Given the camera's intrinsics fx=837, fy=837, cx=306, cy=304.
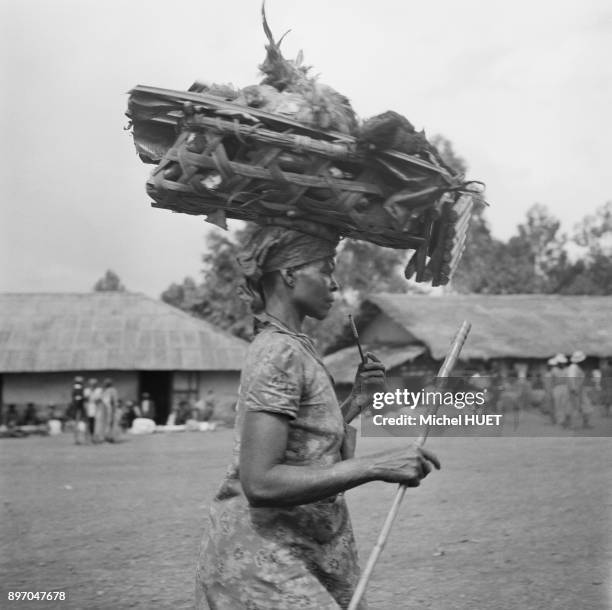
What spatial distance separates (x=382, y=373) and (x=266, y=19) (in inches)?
44.1

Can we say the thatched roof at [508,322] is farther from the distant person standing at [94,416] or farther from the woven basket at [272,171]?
the woven basket at [272,171]

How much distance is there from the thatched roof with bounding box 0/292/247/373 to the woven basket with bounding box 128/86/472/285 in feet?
→ 75.7

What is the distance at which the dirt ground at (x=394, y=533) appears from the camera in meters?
5.38

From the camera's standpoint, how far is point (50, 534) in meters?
7.34

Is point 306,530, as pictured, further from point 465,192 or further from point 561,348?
point 561,348

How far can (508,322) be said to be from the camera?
27547 mm

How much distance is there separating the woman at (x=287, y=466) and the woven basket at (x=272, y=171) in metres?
0.12

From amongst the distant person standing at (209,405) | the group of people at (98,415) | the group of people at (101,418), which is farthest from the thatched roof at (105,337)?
the group of people at (101,418)

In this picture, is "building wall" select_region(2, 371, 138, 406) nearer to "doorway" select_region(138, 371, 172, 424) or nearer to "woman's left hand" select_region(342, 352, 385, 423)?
"doorway" select_region(138, 371, 172, 424)

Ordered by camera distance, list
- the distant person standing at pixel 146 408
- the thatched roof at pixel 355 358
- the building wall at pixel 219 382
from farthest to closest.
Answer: the building wall at pixel 219 382, the thatched roof at pixel 355 358, the distant person standing at pixel 146 408

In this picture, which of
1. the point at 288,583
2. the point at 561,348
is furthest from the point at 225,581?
the point at 561,348

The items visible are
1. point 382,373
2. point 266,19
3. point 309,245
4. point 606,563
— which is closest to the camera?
point 309,245

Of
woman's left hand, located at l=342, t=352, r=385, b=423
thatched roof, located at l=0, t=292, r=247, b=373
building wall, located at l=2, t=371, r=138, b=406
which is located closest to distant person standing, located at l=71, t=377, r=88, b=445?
thatched roof, located at l=0, t=292, r=247, b=373

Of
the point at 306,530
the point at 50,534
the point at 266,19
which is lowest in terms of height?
the point at 50,534
